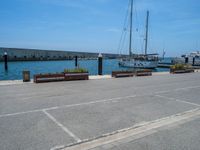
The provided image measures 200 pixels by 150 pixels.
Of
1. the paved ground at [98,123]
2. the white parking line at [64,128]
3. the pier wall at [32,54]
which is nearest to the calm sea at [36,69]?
the pier wall at [32,54]

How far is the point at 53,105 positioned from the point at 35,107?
2.52ft

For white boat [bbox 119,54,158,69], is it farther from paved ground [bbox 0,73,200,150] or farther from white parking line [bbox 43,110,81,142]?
white parking line [bbox 43,110,81,142]

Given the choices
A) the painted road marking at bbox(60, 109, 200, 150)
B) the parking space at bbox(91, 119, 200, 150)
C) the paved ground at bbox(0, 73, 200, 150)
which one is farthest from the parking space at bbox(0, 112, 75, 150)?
the parking space at bbox(91, 119, 200, 150)

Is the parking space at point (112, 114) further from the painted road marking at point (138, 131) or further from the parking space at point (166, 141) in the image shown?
the parking space at point (166, 141)

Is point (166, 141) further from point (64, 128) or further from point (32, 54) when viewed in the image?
point (32, 54)

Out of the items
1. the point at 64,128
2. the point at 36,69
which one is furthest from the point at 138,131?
the point at 36,69

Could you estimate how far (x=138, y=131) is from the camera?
5.93 metres

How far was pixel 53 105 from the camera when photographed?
8.81 meters

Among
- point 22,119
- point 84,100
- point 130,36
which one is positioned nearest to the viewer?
point 22,119

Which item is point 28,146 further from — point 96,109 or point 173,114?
point 173,114

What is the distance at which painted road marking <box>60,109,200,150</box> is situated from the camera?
4.96 meters

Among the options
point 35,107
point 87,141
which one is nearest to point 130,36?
point 35,107

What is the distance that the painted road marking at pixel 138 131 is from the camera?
16.3 ft

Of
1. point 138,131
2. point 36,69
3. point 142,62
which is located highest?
point 142,62
